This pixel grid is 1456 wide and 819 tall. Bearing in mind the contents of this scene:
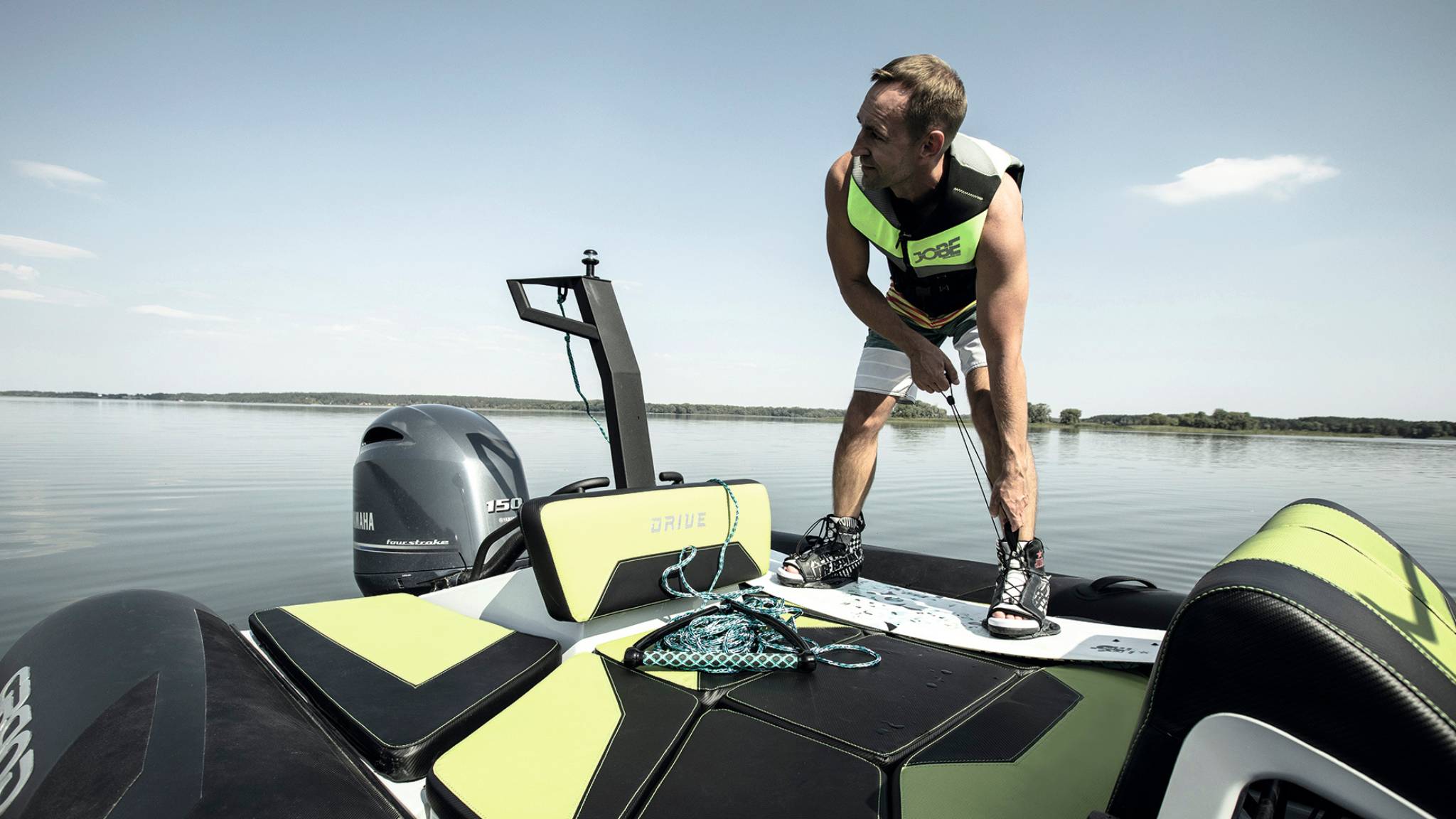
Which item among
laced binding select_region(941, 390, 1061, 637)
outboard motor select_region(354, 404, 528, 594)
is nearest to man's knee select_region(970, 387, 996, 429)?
laced binding select_region(941, 390, 1061, 637)

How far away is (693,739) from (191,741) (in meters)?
0.84

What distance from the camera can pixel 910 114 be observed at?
226cm

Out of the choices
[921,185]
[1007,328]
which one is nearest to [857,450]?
[1007,328]

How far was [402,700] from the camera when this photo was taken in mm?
1532

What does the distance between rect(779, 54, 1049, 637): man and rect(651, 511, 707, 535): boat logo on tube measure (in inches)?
20.2

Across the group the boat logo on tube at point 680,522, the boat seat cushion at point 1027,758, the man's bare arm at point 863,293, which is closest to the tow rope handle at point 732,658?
the boat seat cushion at point 1027,758

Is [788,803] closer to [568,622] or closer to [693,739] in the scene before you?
[693,739]

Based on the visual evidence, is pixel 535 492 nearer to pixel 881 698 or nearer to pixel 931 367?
pixel 931 367

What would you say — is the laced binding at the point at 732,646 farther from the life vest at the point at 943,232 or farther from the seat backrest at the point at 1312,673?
the life vest at the point at 943,232

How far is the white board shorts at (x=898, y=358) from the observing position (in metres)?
2.88

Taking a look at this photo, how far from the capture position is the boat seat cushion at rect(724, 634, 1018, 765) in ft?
4.44

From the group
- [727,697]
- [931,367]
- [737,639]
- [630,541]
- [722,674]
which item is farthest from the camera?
[931,367]

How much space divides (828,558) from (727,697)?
4.29 ft

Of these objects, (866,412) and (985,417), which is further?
(866,412)
